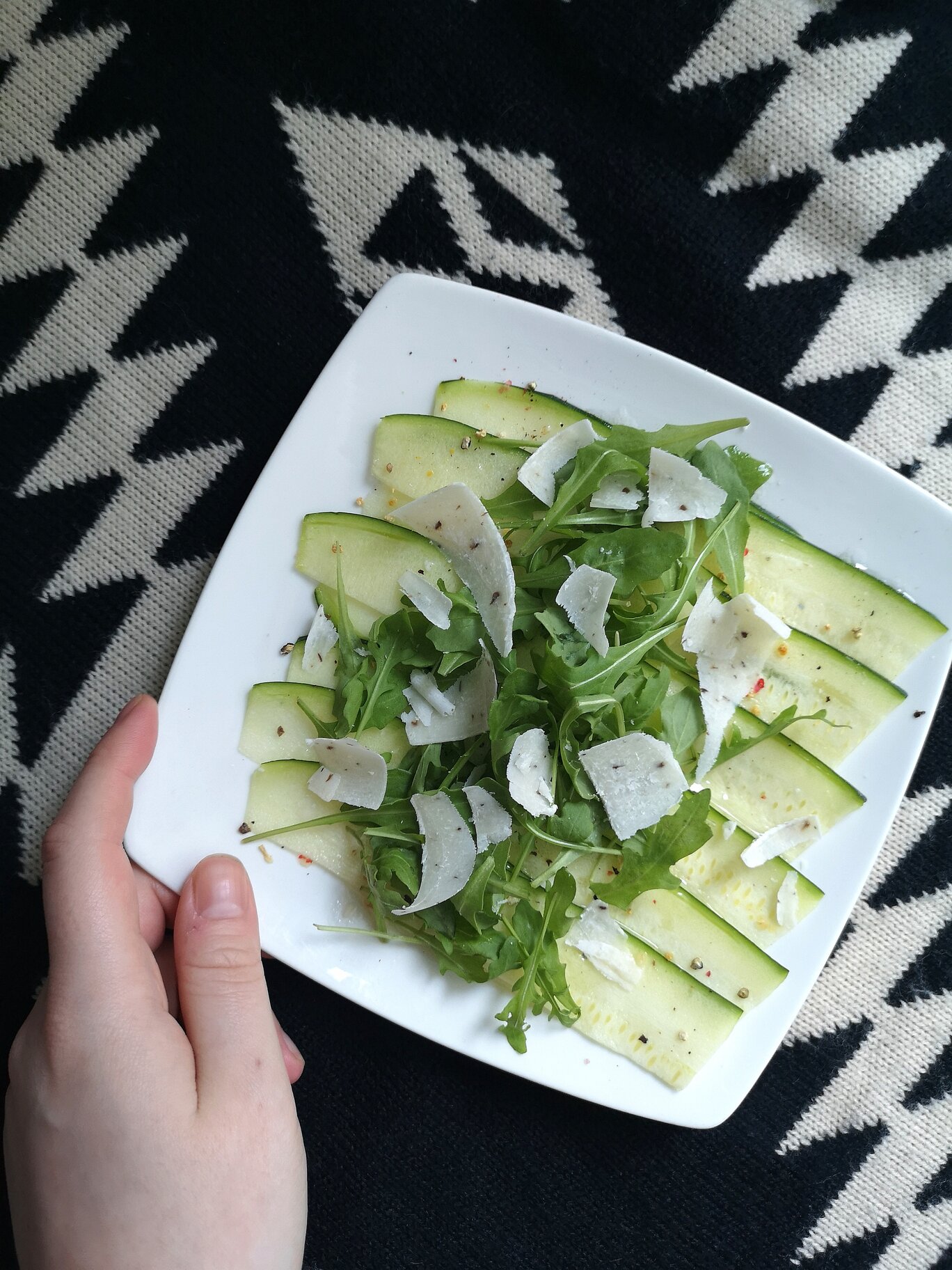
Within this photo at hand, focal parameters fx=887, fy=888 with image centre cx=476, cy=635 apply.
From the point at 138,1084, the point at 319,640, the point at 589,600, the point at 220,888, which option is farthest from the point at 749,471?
the point at 138,1084

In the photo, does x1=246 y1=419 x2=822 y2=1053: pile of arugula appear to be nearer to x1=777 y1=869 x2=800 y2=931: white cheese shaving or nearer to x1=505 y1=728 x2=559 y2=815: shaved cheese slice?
x1=505 y1=728 x2=559 y2=815: shaved cheese slice

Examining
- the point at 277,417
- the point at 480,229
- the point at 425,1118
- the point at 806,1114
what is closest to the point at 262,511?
the point at 277,417

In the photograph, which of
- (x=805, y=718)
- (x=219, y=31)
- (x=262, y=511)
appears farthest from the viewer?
(x=219, y=31)

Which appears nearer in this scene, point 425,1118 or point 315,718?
point 315,718

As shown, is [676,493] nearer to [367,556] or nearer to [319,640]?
[367,556]

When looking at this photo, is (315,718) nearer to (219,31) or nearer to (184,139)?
(184,139)

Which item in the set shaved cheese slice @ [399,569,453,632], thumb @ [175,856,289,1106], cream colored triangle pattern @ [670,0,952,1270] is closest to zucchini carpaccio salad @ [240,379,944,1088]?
shaved cheese slice @ [399,569,453,632]
